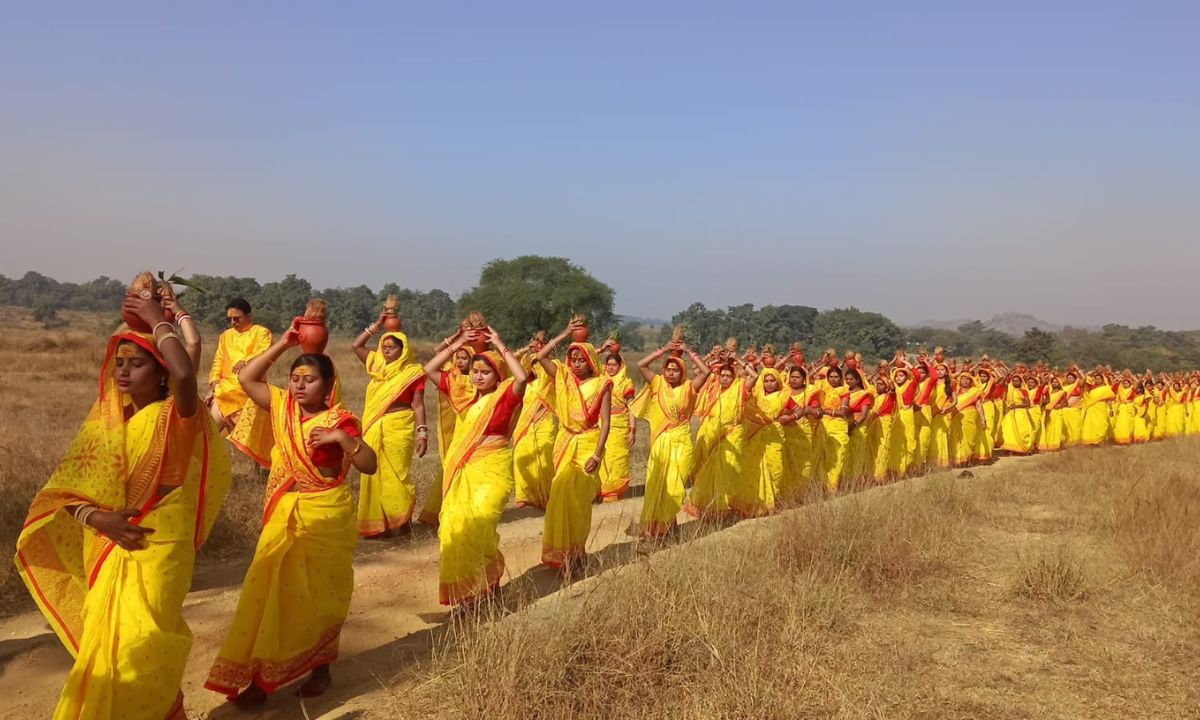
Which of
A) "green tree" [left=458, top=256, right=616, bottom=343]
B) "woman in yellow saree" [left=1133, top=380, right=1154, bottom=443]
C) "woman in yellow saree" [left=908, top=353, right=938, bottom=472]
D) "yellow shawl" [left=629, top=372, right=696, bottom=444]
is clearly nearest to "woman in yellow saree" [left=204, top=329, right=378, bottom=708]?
"yellow shawl" [left=629, top=372, right=696, bottom=444]

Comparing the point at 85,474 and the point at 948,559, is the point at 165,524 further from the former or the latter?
the point at 948,559

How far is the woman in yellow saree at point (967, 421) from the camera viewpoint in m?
15.0

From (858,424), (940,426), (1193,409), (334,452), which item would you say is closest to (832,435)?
(858,424)

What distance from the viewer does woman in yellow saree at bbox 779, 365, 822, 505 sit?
10.5 m

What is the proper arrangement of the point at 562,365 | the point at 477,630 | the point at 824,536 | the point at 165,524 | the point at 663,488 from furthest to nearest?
the point at 663,488 → the point at 562,365 → the point at 824,536 → the point at 477,630 → the point at 165,524

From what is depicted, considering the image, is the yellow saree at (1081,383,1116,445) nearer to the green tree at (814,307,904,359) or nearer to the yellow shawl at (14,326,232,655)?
the yellow shawl at (14,326,232,655)

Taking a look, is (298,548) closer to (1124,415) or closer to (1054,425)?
(1054,425)

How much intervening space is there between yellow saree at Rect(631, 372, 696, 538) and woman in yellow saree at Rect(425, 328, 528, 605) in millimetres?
2473

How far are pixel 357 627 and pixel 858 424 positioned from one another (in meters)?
7.65

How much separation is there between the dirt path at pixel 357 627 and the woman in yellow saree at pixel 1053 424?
14.0 m

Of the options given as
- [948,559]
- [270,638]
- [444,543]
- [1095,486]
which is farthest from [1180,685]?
[1095,486]

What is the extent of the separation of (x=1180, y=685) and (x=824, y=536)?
2523 mm

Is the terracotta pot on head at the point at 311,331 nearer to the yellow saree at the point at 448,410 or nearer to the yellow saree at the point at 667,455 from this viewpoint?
the yellow saree at the point at 448,410

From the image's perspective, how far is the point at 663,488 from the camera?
8148 mm
